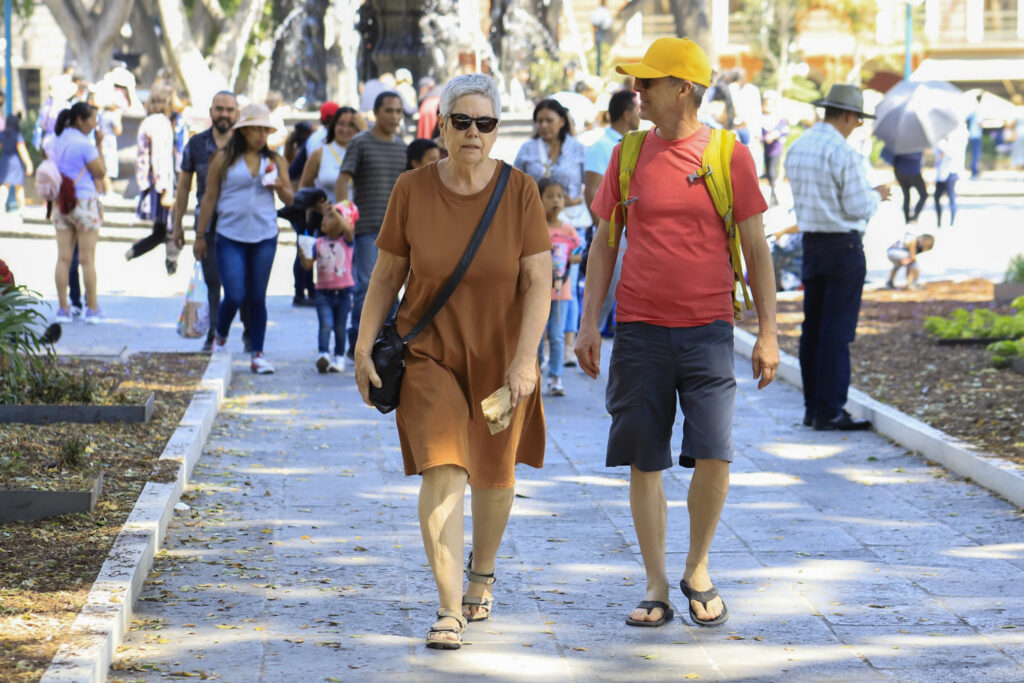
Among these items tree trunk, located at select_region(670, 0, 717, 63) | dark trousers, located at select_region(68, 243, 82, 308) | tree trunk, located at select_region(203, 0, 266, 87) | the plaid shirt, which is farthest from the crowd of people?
tree trunk, located at select_region(203, 0, 266, 87)

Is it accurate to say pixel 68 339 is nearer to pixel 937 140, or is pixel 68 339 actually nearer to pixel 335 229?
pixel 335 229

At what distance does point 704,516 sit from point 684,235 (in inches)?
38.7

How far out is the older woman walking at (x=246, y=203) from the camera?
11.3 m

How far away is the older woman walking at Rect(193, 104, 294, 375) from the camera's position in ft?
37.1

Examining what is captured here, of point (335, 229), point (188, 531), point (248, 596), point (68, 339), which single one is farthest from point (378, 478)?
point (68, 339)

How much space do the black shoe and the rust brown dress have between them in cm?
470

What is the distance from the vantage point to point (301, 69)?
29047mm

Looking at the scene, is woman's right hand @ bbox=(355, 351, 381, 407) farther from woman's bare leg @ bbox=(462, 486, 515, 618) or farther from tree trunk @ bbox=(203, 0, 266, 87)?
tree trunk @ bbox=(203, 0, 266, 87)

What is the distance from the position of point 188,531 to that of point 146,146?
37.5ft

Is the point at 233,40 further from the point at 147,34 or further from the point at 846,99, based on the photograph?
the point at 846,99

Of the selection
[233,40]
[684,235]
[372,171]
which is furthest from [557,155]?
[233,40]

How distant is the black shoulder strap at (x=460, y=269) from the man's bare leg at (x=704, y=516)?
1.10 metres

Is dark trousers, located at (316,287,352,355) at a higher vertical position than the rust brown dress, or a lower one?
lower

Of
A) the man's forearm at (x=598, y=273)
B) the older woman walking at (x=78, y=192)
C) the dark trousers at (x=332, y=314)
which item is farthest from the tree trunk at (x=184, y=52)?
the man's forearm at (x=598, y=273)
